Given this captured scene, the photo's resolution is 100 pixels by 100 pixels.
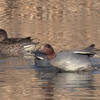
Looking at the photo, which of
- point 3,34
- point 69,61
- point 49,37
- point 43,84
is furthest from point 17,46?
point 43,84

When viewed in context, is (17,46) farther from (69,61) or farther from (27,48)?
(69,61)

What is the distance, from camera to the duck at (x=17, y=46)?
14.7 m

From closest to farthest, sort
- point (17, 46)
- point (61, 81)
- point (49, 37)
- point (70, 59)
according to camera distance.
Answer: point (61, 81) → point (70, 59) → point (17, 46) → point (49, 37)

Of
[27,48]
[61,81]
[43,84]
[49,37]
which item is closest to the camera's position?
[43,84]

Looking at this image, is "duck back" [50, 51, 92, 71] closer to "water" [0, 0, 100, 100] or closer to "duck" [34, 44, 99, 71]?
"duck" [34, 44, 99, 71]

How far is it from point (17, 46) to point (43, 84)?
17.0 ft

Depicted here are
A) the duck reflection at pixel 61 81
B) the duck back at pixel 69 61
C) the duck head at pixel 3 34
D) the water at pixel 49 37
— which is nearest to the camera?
the water at pixel 49 37

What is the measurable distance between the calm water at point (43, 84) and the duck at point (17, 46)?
2384 millimetres

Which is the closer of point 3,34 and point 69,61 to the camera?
point 69,61

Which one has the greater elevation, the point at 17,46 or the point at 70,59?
the point at 70,59

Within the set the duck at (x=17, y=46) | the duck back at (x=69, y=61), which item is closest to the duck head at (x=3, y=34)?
the duck at (x=17, y=46)

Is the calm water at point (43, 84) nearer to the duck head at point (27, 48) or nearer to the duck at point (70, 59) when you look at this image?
the duck at point (70, 59)

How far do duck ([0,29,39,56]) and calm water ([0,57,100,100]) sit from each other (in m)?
2.38

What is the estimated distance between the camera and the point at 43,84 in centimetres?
1009
